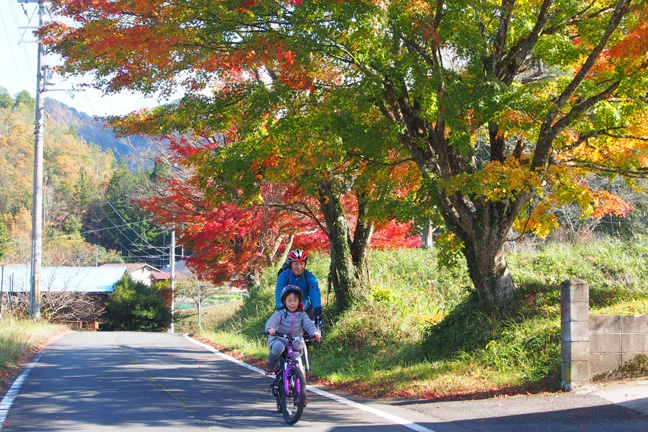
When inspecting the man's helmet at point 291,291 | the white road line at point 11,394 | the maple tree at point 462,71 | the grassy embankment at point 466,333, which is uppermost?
the maple tree at point 462,71

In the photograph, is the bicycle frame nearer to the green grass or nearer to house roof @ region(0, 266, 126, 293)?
the green grass

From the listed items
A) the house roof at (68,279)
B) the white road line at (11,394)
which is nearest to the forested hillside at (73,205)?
the house roof at (68,279)

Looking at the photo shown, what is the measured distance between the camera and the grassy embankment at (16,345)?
1143 cm

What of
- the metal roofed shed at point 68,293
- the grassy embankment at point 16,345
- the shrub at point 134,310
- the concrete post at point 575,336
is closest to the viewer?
the concrete post at point 575,336

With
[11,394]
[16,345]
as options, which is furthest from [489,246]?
[16,345]

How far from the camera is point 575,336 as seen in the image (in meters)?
7.97

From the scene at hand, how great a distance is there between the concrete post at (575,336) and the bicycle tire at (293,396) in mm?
3664

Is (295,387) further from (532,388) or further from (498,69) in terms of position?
(498,69)

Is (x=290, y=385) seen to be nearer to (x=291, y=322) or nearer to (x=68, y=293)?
(x=291, y=322)

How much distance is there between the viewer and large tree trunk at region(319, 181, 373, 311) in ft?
52.5

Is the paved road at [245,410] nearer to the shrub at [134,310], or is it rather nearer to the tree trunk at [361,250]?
the tree trunk at [361,250]

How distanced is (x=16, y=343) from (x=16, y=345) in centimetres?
39

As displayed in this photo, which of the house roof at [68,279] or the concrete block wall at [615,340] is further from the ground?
the concrete block wall at [615,340]

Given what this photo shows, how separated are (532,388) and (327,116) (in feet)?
18.2
